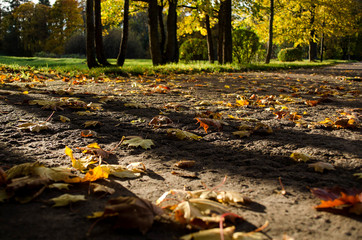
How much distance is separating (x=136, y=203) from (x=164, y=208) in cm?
18

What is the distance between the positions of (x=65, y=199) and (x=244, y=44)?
1715cm

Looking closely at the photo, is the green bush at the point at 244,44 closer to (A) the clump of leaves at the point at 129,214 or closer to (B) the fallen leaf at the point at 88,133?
(B) the fallen leaf at the point at 88,133

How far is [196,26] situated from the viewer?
17.5 metres

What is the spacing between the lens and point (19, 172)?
1385 mm

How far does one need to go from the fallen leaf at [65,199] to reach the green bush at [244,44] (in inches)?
670

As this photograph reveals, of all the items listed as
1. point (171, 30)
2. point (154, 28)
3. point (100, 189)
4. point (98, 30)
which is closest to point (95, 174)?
point (100, 189)

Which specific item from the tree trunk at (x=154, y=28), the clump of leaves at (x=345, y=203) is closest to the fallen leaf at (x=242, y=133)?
the clump of leaves at (x=345, y=203)

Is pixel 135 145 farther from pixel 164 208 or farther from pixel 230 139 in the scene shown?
pixel 164 208

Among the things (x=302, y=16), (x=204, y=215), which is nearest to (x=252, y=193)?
(x=204, y=215)

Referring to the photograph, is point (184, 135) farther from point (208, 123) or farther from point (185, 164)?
point (185, 164)

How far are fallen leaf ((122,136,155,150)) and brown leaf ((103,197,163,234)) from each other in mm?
985

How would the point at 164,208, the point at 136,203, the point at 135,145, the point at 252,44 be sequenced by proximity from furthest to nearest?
the point at 252,44 < the point at 135,145 < the point at 164,208 < the point at 136,203

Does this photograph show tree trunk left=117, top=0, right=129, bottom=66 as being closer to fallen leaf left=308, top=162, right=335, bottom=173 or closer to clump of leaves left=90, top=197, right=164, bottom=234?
fallen leaf left=308, top=162, right=335, bottom=173

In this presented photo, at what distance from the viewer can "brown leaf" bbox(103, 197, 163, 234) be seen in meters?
1.05
